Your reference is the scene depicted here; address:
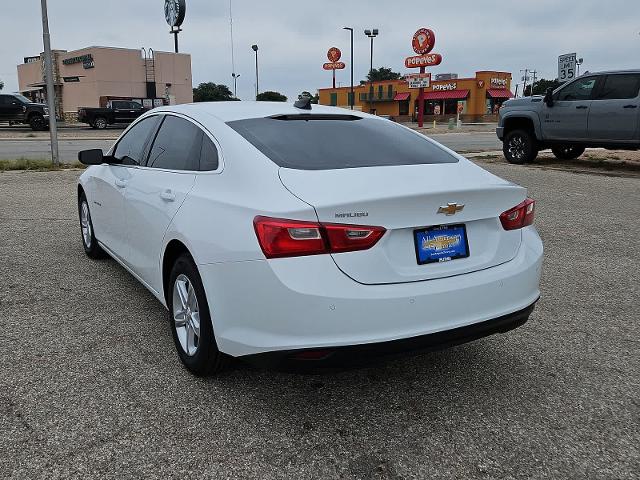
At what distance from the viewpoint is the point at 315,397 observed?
312 centimetres

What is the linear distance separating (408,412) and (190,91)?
56.9 m

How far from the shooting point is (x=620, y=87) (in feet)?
40.4

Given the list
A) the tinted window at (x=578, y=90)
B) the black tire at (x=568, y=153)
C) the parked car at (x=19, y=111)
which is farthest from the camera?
the parked car at (x=19, y=111)

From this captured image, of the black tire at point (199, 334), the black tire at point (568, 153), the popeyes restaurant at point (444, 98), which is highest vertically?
the popeyes restaurant at point (444, 98)

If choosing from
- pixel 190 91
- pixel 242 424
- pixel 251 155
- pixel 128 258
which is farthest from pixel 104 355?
pixel 190 91

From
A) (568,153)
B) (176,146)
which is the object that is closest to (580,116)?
(568,153)

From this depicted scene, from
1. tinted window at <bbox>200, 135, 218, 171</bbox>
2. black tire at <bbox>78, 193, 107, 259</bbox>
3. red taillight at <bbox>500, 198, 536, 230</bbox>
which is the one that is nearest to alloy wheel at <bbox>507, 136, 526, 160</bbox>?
black tire at <bbox>78, 193, 107, 259</bbox>

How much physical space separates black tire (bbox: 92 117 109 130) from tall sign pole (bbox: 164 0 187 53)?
17.5 metres

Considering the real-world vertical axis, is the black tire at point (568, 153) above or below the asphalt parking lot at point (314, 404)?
above

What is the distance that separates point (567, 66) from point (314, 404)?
16.9m

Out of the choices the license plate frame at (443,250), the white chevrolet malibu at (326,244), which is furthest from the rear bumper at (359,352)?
the license plate frame at (443,250)

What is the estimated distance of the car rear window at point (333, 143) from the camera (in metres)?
3.09

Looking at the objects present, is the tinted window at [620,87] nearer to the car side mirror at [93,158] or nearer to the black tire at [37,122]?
the car side mirror at [93,158]

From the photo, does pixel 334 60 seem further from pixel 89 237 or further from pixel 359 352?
pixel 359 352
